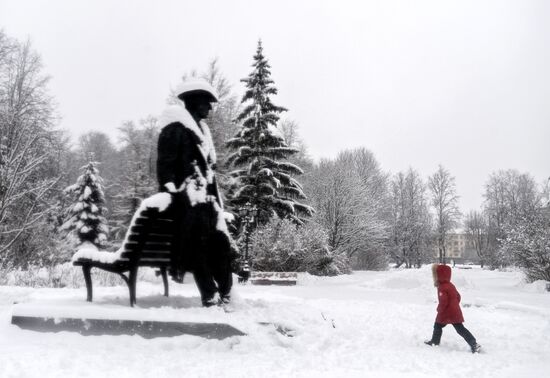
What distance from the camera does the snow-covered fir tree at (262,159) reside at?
81.7 feet

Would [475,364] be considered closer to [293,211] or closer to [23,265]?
[23,265]

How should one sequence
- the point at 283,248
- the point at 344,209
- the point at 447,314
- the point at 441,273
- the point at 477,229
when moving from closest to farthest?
the point at 447,314 < the point at 441,273 < the point at 283,248 < the point at 344,209 < the point at 477,229

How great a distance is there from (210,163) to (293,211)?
1899cm

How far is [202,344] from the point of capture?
5012 mm

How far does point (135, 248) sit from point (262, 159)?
780 inches

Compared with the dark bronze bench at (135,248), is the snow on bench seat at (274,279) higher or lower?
lower

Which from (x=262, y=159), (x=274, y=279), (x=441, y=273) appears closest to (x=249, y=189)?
(x=262, y=159)

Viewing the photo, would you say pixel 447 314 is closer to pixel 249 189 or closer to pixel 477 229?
pixel 249 189

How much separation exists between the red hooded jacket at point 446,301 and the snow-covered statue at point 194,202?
A: 2847 mm

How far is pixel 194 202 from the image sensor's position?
5.96m

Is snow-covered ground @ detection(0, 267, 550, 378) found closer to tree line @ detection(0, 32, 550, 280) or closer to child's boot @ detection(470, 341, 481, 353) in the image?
child's boot @ detection(470, 341, 481, 353)

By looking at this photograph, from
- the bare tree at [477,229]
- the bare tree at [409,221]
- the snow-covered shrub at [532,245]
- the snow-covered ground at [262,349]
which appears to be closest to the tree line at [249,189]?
the snow-covered shrub at [532,245]

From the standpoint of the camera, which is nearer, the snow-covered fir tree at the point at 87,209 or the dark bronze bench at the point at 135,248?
the dark bronze bench at the point at 135,248

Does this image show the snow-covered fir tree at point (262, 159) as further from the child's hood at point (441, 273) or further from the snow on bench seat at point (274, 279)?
the child's hood at point (441, 273)
